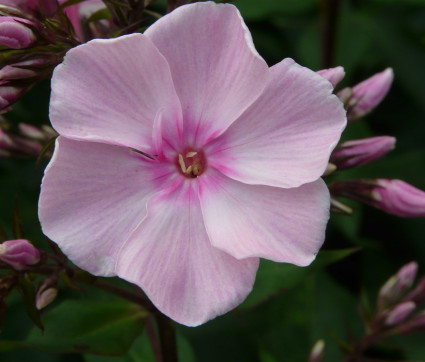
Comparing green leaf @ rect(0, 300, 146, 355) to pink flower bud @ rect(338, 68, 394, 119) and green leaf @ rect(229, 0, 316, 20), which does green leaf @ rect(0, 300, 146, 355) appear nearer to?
pink flower bud @ rect(338, 68, 394, 119)

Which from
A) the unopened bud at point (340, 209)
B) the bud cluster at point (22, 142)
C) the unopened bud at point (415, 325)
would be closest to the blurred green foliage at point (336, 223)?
the unopened bud at point (415, 325)

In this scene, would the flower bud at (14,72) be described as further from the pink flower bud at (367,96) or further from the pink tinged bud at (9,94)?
the pink flower bud at (367,96)

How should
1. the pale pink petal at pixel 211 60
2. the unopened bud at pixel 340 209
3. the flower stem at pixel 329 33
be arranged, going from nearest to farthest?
the pale pink petal at pixel 211 60 < the unopened bud at pixel 340 209 < the flower stem at pixel 329 33

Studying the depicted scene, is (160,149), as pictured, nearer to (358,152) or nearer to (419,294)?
(358,152)

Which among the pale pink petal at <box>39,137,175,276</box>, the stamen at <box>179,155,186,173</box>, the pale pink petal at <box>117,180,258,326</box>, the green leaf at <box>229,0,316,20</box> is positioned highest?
the pale pink petal at <box>39,137,175,276</box>

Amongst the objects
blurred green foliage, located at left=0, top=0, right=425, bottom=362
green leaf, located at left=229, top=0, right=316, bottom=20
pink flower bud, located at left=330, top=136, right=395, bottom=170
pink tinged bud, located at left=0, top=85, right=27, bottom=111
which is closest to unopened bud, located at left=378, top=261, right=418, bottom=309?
blurred green foliage, located at left=0, top=0, right=425, bottom=362

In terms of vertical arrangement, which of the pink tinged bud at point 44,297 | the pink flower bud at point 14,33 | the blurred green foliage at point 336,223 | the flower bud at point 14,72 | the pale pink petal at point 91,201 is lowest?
the blurred green foliage at point 336,223

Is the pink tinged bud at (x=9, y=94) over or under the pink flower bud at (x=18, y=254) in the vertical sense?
over

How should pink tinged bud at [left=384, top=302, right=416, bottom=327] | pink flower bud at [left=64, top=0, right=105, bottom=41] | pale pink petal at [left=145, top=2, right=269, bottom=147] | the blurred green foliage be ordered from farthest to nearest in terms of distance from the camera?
1. the blurred green foliage
2. pink tinged bud at [left=384, top=302, right=416, bottom=327]
3. pink flower bud at [left=64, top=0, right=105, bottom=41]
4. pale pink petal at [left=145, top=2, right=269, bottom=147]

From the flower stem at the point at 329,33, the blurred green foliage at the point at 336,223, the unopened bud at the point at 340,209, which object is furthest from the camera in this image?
the flower stem at the point at 329,33
